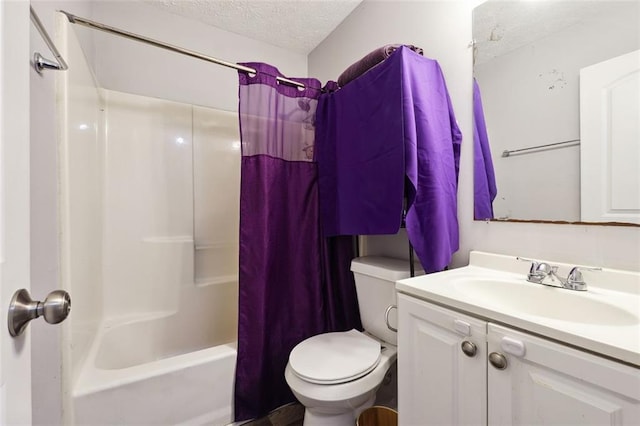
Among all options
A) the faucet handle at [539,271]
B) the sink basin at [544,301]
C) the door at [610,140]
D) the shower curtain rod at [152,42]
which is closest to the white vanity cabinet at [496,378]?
the sink basin at [544,301]

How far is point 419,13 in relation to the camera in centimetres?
140

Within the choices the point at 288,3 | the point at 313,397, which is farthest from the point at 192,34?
the point at 313,397

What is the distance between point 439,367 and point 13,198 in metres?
1.00

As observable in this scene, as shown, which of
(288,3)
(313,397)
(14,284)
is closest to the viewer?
(14,284)

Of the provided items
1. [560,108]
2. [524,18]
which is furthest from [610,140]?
[524,18]

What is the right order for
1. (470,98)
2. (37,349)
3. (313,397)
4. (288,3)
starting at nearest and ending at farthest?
(37,349)
(313,397)
(470,98)
(288,3)

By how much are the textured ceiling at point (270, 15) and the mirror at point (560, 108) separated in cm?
103

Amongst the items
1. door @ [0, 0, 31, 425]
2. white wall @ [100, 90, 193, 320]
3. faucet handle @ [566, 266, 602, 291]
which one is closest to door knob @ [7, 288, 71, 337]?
door @ [0, 0, 31, 425]

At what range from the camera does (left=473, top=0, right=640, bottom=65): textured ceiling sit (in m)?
0.89

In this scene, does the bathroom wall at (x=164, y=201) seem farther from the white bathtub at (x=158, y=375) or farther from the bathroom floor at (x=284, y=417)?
the bathroom floor at (x=284, y=417)

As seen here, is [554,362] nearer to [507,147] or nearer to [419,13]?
[507,147]

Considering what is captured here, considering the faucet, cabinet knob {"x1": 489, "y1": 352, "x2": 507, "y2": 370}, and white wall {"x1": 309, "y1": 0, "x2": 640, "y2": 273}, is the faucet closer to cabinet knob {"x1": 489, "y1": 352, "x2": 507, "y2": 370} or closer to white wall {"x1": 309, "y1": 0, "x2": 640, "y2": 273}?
white wall {"x1": 309, "y1": 0, "x2": 640, "y2": 273}

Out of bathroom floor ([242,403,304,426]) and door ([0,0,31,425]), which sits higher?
door ([0,0,31,425])

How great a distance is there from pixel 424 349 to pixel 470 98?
104 centimetres
